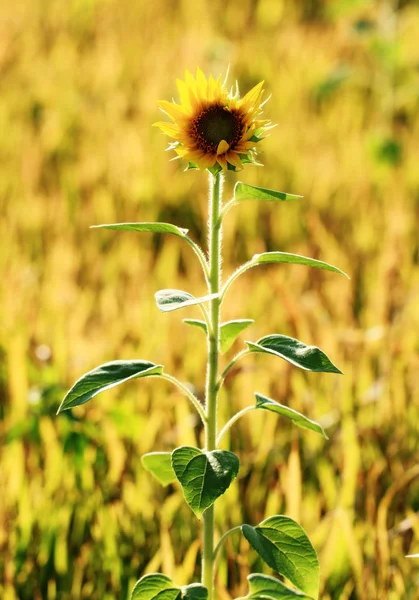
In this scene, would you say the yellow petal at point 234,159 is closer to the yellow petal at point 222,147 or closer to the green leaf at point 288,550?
the yellow petal at point 222,147

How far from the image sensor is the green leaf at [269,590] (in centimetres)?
76

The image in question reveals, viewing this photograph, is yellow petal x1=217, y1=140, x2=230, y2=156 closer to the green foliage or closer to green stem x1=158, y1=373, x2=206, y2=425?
green stem x1=158, y1=373, x2=206, y2=425

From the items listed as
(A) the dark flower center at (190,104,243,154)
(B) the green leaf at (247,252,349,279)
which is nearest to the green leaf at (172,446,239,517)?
(B) the green leaf at (247,252,349,279)

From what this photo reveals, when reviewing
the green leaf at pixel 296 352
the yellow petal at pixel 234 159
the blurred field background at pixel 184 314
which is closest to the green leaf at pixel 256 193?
the yellow petal at pixel 234 159

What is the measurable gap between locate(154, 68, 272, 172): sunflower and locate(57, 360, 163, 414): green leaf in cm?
21

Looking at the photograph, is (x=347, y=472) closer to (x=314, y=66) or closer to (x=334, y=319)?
(x=334, y=319)

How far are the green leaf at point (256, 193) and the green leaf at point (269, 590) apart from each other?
384 millimetres

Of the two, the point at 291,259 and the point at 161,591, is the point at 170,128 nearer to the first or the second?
the point at 291,259

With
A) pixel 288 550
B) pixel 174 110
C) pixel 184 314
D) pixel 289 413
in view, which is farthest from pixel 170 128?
pixel 184 314

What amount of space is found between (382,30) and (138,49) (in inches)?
60.2

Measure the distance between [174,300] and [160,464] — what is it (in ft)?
0.80

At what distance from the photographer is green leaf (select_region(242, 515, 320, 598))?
0.76 metres

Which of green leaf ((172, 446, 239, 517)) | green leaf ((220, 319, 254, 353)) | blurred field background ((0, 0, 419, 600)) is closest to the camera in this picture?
green leaf ((172, 446, 239, 517))

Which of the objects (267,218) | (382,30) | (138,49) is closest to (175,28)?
(138,49)
